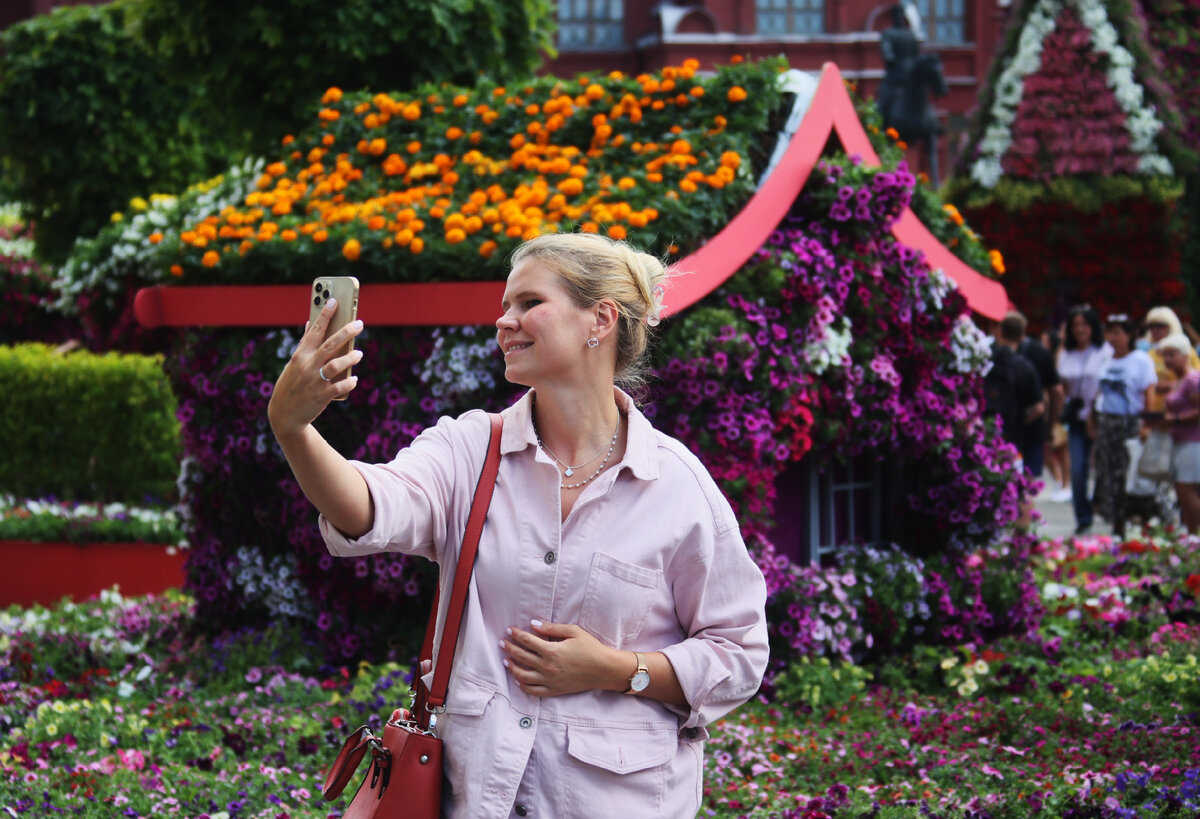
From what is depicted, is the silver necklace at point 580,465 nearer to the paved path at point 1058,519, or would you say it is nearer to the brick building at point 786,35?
the paved path at point 1058,519

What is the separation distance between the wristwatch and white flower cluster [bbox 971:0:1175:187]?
61.8 feet

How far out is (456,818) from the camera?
7.18ft

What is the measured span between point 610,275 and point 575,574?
0.56m

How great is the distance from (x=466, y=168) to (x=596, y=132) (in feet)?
2.05

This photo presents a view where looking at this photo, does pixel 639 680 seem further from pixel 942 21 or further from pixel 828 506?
pixel 942 21

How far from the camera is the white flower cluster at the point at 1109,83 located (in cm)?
1875

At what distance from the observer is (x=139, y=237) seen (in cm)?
945

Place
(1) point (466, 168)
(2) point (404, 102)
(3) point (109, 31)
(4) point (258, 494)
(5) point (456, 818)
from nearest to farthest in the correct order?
(5) point (456, 818) < (4) point (258, 494) < (1) point (466, 168) < (2) point (404, 102) < (3) point (109, 31)

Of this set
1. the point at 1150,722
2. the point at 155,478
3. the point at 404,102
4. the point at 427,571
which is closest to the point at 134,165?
the point at 155,478

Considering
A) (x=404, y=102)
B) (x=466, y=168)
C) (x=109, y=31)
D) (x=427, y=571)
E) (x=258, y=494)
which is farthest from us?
(x=109, y=31)

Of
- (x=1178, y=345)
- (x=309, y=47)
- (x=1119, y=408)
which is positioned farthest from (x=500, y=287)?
(x=1119, y=408)

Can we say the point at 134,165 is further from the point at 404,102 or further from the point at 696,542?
the point at 696,542

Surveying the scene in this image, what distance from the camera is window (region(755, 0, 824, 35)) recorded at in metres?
32.3

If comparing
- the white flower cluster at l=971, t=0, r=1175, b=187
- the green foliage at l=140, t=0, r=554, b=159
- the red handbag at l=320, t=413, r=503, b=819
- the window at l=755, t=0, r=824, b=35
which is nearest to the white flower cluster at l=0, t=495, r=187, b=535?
the green foliage at l=140, t=0, r=554, b=159
